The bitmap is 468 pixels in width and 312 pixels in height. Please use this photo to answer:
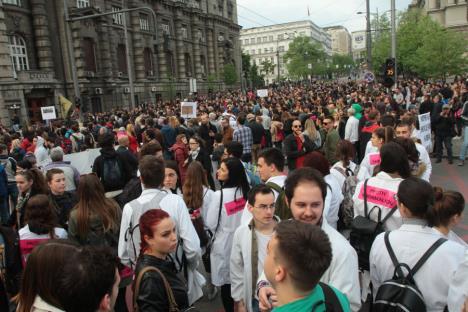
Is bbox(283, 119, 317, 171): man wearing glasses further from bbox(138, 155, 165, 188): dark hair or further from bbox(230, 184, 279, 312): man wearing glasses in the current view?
bbox(230, 184, 279, 312): man wearing glasses

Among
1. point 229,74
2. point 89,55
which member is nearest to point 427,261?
point 89,55

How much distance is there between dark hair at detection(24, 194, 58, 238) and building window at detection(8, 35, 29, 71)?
88.8ft

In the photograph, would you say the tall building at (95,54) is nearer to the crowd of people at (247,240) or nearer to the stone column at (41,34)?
the stone column at (41,34)

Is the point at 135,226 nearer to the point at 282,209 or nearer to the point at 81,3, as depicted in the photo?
the point at 282,209

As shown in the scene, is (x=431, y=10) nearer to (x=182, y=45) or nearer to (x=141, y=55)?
(x=182, y=45)

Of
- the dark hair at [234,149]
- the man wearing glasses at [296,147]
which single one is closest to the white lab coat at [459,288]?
the dark hair at [234,149]

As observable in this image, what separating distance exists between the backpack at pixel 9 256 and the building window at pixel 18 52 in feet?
89.4

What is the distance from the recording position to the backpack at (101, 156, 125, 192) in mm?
6570

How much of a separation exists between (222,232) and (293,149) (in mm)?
3914

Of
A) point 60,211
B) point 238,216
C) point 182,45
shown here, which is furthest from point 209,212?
point 182,45

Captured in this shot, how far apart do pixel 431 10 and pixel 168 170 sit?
7336 centimetres

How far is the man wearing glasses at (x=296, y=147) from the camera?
7.39 metres

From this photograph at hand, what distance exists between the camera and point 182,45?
4944 cm

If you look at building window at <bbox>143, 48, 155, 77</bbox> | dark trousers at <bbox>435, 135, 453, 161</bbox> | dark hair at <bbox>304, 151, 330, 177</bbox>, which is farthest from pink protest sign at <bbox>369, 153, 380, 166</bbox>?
building window at <bbox>143, 48, 155, 77</bbox>
